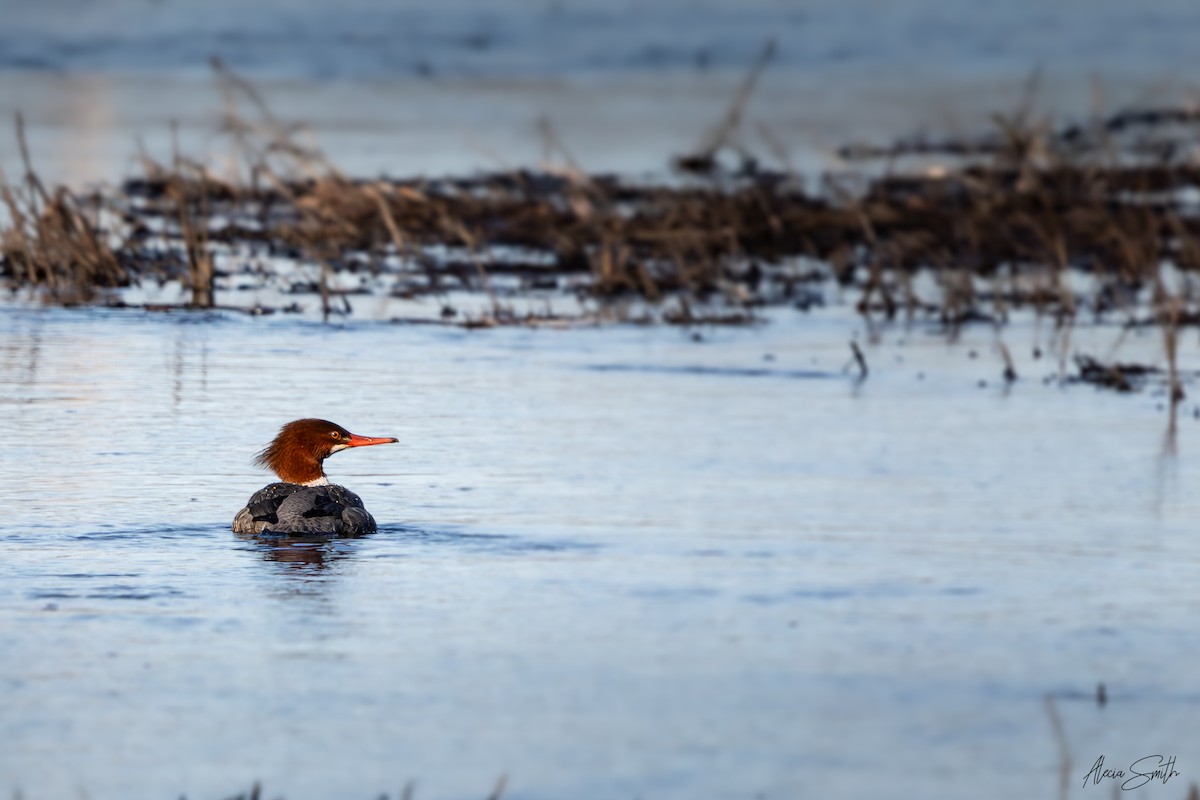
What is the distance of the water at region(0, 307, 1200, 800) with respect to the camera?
5773 millimetres

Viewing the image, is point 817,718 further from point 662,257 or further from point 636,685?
point 662,257

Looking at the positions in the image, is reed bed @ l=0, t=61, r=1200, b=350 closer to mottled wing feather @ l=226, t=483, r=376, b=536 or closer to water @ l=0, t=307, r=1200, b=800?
water @ l=0, t=307, r=1200, b=800

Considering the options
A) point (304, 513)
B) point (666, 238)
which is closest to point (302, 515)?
point (304, 513)

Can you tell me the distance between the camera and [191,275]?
48.4ft

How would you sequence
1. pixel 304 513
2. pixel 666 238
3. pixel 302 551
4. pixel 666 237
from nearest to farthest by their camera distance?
pixel 302 551 < pixel 304 513 < pixel 666 237 < pixel 666 238

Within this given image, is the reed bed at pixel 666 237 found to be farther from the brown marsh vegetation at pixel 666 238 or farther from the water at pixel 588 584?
the water at pixel 588 584

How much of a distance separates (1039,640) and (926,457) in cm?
349
